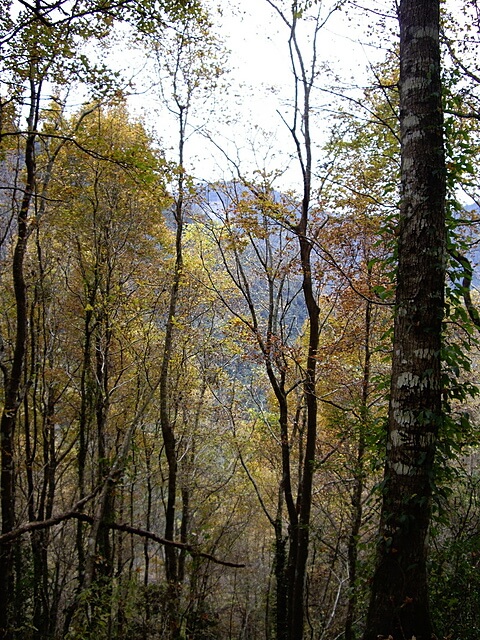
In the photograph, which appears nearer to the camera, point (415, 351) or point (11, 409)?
point (415, 351)

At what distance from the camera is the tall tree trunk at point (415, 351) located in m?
2.47

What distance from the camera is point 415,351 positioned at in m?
2.66

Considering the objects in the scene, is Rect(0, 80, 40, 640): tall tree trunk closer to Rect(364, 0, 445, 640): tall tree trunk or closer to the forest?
the forest

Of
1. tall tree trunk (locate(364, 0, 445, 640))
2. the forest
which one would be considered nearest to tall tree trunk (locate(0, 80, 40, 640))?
the forest

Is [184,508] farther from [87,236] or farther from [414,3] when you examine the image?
[414,3]

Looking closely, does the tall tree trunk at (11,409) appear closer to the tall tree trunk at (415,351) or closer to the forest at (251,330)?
the forest at (251,330)

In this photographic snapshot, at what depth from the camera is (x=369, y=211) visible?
736 cm

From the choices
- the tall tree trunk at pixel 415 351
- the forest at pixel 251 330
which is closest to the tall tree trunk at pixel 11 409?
the forest at pixel 251 330

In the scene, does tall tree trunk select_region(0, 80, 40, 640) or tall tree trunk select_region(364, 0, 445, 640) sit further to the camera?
tall tree trunk select_region(0, 80, 40, 640)

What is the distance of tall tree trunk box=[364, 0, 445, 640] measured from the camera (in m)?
2.47


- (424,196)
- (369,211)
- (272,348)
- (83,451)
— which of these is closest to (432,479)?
(424,196)

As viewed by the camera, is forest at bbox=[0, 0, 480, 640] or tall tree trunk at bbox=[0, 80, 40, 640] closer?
forest at bbox=[0, 0, 480, 640]

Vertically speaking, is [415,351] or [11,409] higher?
[415,351]

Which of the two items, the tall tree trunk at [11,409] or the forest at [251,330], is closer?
the forest at [251,330]
